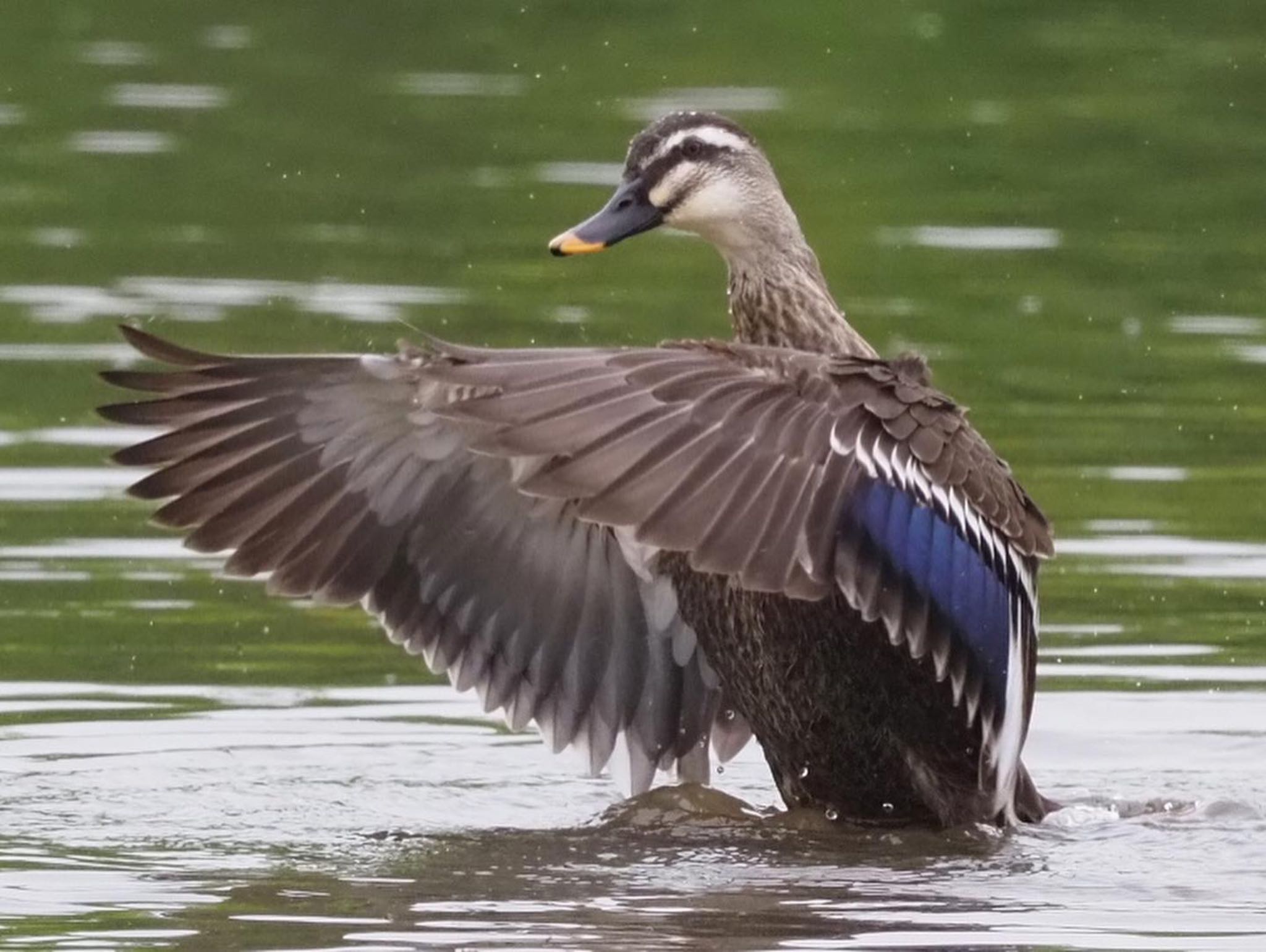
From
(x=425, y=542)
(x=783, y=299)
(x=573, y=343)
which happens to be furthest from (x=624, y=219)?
(x=573, y=343)

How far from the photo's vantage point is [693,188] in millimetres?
9984

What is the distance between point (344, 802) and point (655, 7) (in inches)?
616

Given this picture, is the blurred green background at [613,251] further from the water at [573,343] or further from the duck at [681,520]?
the duck at [681,520]

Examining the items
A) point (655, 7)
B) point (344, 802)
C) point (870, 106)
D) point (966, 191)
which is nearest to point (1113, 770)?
point (344, 802)

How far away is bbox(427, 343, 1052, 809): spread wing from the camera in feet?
26.2

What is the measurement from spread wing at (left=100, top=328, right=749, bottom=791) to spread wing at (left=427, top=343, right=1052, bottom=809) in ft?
2.08

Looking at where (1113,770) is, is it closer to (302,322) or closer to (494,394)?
(494,394)

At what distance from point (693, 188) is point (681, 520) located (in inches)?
87.4

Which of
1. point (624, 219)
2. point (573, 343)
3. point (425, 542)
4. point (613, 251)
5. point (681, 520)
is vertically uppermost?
point (613, 251)

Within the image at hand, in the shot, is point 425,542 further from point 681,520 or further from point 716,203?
point 681,520

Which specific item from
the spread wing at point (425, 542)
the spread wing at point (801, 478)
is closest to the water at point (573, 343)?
the spread wing at point (425, 542)

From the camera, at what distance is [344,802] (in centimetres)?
993

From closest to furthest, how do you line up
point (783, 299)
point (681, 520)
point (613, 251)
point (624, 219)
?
point (681, 520)
point (783, 299)
point (624, 219)
point (613, 251)

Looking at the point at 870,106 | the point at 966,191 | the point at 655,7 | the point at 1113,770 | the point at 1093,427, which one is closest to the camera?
the point at 1113,770
